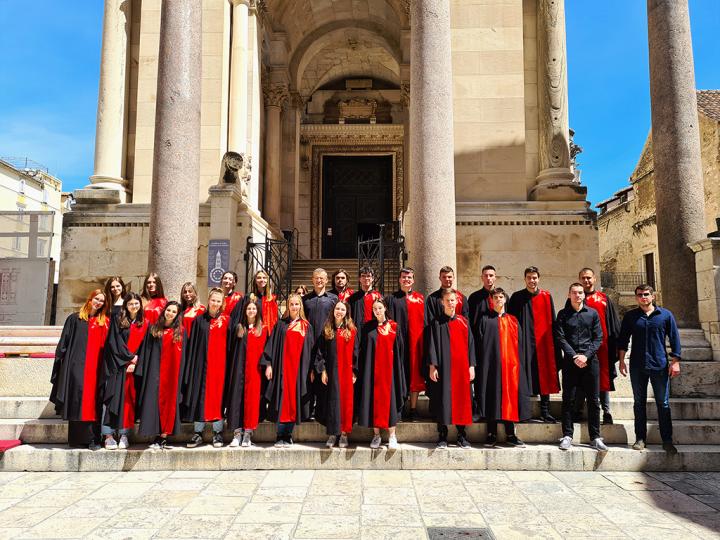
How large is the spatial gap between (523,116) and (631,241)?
23.6 m

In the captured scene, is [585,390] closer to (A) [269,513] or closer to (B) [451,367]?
(B) [451,367]

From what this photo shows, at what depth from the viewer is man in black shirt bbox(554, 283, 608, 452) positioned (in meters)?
5.77

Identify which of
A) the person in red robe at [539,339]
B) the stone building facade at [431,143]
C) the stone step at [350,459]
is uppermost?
the stone building facade at [431,143]

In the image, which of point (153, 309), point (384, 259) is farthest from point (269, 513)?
point (384, 259)

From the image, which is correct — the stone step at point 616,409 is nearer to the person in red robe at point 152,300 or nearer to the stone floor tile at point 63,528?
the person in red robe at point 152,300

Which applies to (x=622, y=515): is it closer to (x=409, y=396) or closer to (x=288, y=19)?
(x=409, y=396)

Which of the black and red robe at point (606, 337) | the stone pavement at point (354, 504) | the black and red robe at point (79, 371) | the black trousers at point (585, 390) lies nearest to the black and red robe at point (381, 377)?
the stone pavement at point (354, 504)

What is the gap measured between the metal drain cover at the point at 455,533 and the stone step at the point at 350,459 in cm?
169

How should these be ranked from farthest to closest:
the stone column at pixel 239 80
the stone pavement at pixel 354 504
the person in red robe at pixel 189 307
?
the stone column at pixel 239 80 → the person in red robe at pixel 189 307 → the stone pavement at pixel 354 504

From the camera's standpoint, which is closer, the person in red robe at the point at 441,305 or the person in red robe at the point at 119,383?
the person in red robe at the point at 119,383

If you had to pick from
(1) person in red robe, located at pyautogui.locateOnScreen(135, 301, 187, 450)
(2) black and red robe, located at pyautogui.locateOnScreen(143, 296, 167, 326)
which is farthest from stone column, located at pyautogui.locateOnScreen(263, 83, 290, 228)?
(1) person in red robe, located at pyautogui.locateOnScreen(135, 301, 187, 450)

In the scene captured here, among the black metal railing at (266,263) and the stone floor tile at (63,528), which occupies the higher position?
the black metal railing at (266,263)

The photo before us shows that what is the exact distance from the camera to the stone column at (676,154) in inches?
336

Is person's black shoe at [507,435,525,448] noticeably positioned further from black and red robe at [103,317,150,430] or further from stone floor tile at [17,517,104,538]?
black and red robe at [103,317,150,430]
